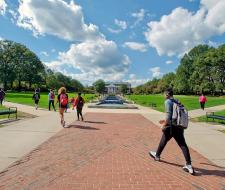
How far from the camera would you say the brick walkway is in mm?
4672

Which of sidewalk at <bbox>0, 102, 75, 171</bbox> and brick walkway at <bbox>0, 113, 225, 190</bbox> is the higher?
sidewalk at <bbox>0, 102, 75, 171</bbox>

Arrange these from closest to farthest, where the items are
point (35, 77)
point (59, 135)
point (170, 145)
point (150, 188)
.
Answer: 1. point (150, 188)
2. point (170, 145)
3. point (59, 135)
4. point (35, 77)

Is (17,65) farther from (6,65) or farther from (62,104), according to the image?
(62,104)

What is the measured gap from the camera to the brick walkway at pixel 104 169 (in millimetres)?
4672

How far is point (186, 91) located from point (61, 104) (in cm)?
7878

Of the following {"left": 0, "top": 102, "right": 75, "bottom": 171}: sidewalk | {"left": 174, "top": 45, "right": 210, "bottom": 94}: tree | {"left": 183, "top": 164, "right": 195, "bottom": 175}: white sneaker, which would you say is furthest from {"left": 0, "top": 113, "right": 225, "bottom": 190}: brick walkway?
{"left": 174, "top": 45, "right": 210, "bottom": 94}: tree

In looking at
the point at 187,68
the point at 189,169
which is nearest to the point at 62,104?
the point at 189,169

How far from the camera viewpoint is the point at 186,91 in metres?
86.3

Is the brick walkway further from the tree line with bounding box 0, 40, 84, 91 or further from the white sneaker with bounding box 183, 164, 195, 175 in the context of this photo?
the tree line with bounding box 0, 40, 84, 91

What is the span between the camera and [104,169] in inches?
217

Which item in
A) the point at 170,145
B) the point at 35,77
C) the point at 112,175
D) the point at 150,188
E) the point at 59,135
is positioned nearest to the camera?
the point at 150,188

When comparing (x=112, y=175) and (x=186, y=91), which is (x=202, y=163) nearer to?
(x=112, y=175)

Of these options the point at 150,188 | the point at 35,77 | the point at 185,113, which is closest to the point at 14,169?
the point at 150,188

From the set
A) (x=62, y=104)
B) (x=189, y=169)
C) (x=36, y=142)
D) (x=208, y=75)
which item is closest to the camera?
(x=189, y=169)
